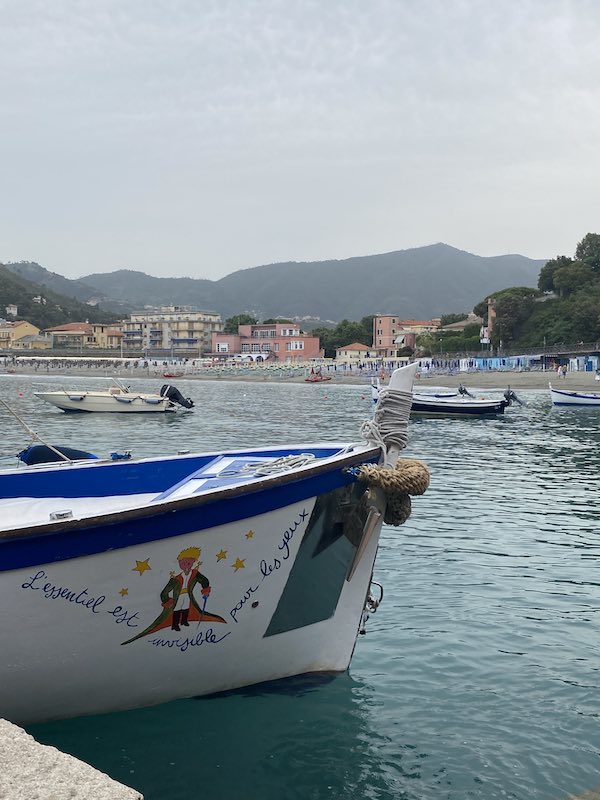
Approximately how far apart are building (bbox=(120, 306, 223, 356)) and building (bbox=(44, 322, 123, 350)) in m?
3.03

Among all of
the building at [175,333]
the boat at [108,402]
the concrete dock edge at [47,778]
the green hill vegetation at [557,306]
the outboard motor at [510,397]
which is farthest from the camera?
the building at [175,333]

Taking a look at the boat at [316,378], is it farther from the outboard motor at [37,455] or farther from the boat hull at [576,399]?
the outboard motor at [37,455]

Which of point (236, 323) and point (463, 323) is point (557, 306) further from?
point (236, 323)

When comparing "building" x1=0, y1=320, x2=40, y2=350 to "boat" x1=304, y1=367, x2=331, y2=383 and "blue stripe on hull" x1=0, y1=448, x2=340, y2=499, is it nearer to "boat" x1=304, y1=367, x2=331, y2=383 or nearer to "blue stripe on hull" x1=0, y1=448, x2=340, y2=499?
"boat" x1=304, y1=367, x2=331, y2=383

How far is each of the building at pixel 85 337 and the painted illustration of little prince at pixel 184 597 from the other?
587 ft

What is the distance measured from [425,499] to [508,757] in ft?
35.3

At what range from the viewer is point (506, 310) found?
376ft

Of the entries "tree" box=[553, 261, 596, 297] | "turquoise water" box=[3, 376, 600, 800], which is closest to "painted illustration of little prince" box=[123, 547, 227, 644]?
"turquoise water" box=[3, 376, 600, 800]

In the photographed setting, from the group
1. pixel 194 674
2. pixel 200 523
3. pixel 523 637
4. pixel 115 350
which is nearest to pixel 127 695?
pixel 194 674

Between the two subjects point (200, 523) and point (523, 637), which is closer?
point (200, 523)

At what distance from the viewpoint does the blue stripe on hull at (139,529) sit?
211 inches

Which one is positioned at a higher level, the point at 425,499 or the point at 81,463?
the point at 81,463

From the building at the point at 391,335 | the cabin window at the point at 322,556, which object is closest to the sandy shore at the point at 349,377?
the building at the point at 391,335

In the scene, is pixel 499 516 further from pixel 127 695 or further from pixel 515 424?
pixel 515 424
